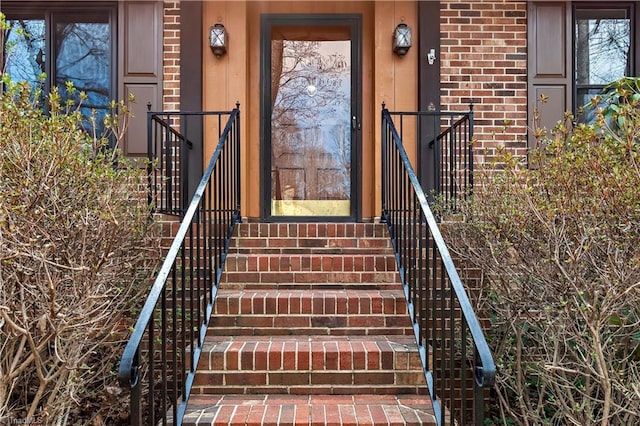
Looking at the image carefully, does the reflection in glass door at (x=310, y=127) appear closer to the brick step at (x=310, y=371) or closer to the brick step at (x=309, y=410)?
the brick step at (x=310, y=371)

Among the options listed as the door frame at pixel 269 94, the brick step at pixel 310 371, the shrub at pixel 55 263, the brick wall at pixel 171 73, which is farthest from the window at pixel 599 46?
the shrub at pixel 55 263

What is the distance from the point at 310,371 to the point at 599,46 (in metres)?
4.23

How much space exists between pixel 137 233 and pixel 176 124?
67.6 inches

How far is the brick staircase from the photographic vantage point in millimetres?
2410

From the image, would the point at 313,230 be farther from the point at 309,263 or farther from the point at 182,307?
the point at 182,307

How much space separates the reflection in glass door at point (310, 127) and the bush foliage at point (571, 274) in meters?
1.95

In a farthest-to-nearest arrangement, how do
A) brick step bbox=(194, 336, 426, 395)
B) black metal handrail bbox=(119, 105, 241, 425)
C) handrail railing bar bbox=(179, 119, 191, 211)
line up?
handrail railing bar bbox=(179, 119, 191, 211)
brick step bbox=(194, 336, 426, 395)
black metal handrail bbox=(119, 105, 241, 425)

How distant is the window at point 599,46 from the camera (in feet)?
15.2

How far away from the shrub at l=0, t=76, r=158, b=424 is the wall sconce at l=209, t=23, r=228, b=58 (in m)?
1.75

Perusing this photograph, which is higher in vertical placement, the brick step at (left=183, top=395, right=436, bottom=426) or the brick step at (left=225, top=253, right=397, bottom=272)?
the brick step at (left=225, top=253, right=397, bottom=272)

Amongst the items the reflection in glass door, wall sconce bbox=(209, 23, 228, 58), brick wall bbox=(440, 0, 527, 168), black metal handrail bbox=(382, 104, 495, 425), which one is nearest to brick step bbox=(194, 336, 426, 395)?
black metal handrail bbox=(382, 104, 495, 425)

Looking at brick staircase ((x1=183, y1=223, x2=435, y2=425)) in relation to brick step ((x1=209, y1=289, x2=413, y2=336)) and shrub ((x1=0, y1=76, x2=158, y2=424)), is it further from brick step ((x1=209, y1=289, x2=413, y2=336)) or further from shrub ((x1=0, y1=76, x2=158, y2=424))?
shrub ((x1=0, y1=76, x2=158, y2=424))

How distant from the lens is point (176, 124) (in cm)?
445

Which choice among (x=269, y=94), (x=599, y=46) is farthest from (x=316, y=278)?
(x=599, y=46)
